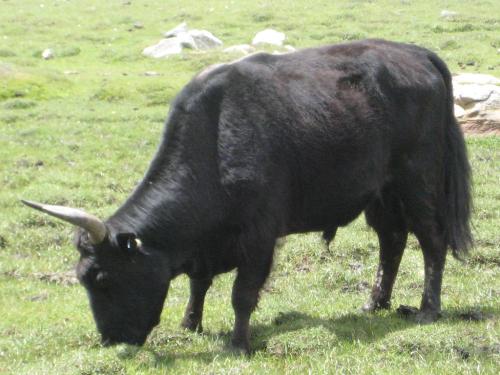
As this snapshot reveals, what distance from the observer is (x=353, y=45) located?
8.77 metres

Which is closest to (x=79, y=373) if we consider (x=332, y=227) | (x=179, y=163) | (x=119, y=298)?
(x=119, y=298)

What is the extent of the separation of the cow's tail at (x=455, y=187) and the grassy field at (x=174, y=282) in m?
0.60

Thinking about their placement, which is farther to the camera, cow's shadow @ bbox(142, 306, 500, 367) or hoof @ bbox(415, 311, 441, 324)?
hoof @ bbox(415, 311, 441, 324)

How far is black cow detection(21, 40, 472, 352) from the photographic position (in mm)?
7199

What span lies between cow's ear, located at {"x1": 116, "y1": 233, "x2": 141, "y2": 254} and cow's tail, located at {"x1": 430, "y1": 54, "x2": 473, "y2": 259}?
3526 millimetres

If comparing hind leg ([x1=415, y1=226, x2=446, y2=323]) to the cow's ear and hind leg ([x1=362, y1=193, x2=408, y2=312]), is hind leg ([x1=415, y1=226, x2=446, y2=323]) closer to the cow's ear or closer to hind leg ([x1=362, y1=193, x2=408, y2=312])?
hind leg ([x1=362, y1=193, x2=408, y2=312])

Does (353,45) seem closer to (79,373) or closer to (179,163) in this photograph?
(179,163)

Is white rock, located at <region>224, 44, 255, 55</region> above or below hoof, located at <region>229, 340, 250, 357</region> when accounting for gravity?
below

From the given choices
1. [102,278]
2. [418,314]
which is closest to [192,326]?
[102,278]

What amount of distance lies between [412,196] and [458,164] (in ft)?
2.59

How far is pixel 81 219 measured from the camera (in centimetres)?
667

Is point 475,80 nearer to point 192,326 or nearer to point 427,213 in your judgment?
point 427,213

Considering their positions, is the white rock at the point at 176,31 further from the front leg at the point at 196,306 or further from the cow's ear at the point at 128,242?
the cow's ear at the point at 128,242

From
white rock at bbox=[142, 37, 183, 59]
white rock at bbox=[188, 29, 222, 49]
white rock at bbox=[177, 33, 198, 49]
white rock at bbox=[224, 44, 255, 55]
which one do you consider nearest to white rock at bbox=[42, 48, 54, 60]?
white rock at bbox=[142, 37, 183, 59]
